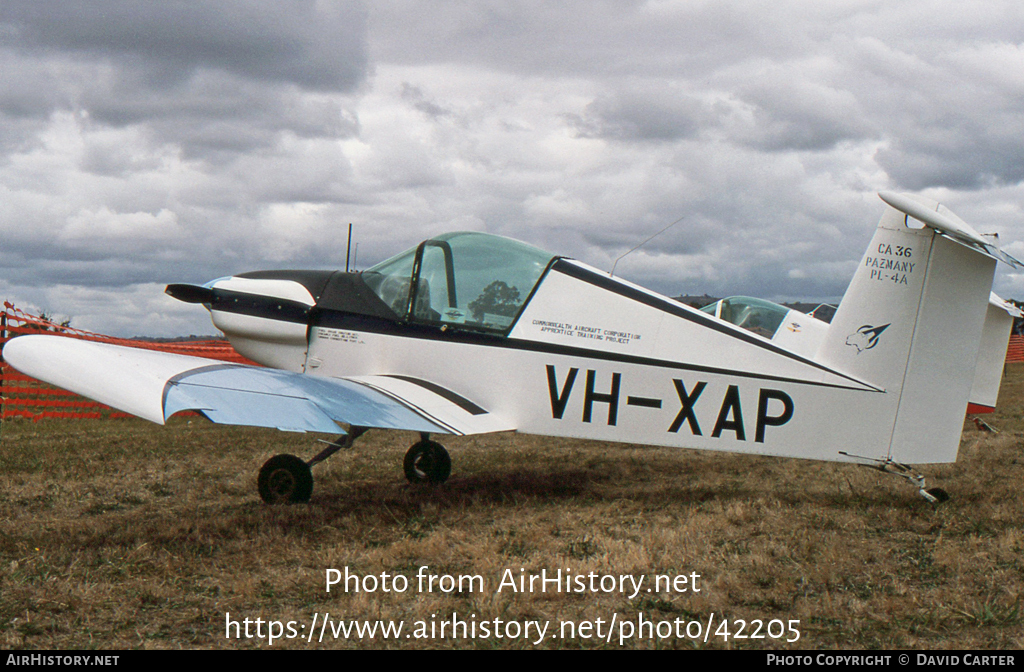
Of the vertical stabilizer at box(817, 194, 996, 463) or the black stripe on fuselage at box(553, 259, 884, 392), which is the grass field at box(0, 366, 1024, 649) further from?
the black stripe on fuselage at box(553, 259, 884, 392)

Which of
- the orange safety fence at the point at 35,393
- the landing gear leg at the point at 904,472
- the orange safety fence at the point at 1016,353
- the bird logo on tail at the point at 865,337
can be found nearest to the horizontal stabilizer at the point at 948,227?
the bird logo on tail at the point at 865,337

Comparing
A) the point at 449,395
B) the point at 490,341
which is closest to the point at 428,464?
the point at 449,395

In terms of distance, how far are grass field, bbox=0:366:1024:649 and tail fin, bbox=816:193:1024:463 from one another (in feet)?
2.04

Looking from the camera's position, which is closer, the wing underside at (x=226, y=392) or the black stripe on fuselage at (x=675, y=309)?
the wing underside at (x=226, y=392)

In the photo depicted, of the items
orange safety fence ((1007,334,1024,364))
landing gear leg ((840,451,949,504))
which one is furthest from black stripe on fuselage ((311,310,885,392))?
orange safety fence ((1007,334,1024,364))

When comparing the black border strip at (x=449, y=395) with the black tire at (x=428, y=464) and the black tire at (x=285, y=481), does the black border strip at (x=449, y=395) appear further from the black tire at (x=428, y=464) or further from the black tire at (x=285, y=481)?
the black tire at (x=285, y=481)

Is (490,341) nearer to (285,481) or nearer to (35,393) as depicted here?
(285,481)

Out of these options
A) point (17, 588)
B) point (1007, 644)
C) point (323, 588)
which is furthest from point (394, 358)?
point (1007, 644)

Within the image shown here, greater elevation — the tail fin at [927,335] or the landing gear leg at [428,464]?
the tail fin at [927,335]

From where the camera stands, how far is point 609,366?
18.6 ft

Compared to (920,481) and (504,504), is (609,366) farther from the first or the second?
(920,481)

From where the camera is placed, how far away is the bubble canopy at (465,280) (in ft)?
20.1

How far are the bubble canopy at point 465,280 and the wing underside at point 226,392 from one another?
758mm

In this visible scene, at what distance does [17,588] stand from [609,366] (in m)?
4.00
